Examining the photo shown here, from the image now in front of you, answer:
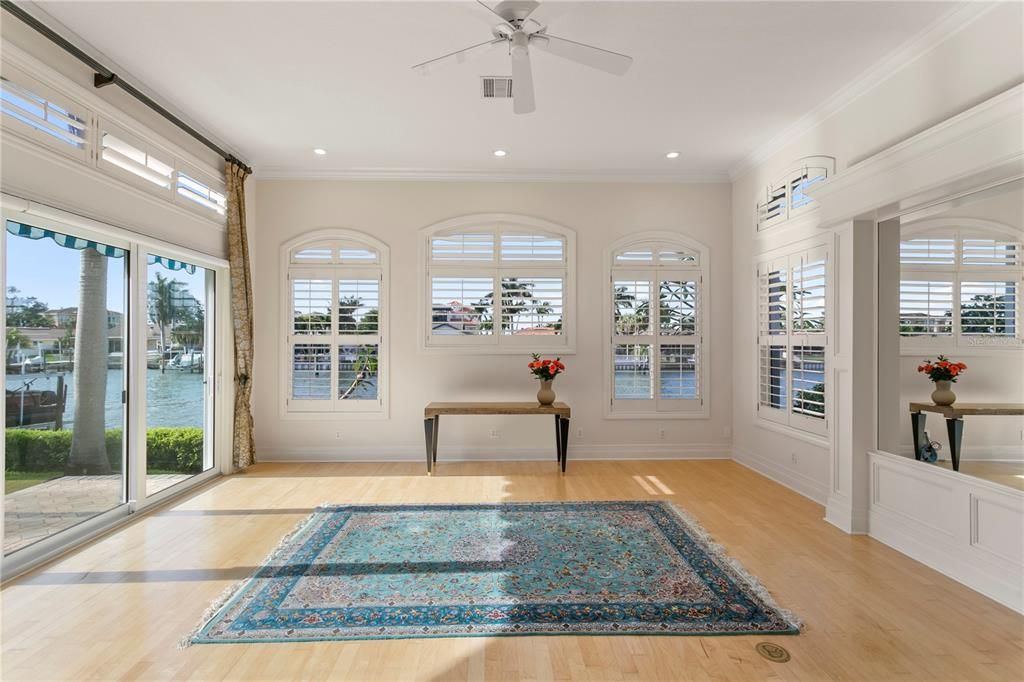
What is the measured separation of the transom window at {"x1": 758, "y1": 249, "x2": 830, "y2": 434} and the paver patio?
5496 mm

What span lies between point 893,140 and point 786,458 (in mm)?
2752

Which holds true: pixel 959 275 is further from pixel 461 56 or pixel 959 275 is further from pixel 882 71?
pixel 461 56

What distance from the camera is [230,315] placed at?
524cm

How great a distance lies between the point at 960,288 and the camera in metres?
3.05

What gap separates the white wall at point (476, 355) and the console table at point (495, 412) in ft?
1.31

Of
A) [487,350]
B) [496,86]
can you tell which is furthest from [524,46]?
[487,350]

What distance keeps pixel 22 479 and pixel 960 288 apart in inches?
219

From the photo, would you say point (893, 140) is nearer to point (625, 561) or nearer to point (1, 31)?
point (625, 561)

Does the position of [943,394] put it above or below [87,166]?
below

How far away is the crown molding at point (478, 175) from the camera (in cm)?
576

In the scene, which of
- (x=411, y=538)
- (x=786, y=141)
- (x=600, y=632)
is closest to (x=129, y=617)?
(x=411, y=538)

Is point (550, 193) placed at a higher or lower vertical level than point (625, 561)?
higher

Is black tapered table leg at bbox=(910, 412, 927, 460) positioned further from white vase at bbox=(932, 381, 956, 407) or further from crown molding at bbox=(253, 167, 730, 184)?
crown molding at bbox=(253, 167, 730, 184)

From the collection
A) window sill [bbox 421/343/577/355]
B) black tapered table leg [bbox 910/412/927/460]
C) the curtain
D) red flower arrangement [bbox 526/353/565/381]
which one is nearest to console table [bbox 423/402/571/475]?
red flower arrangement [bbox 526/353/565/381]
